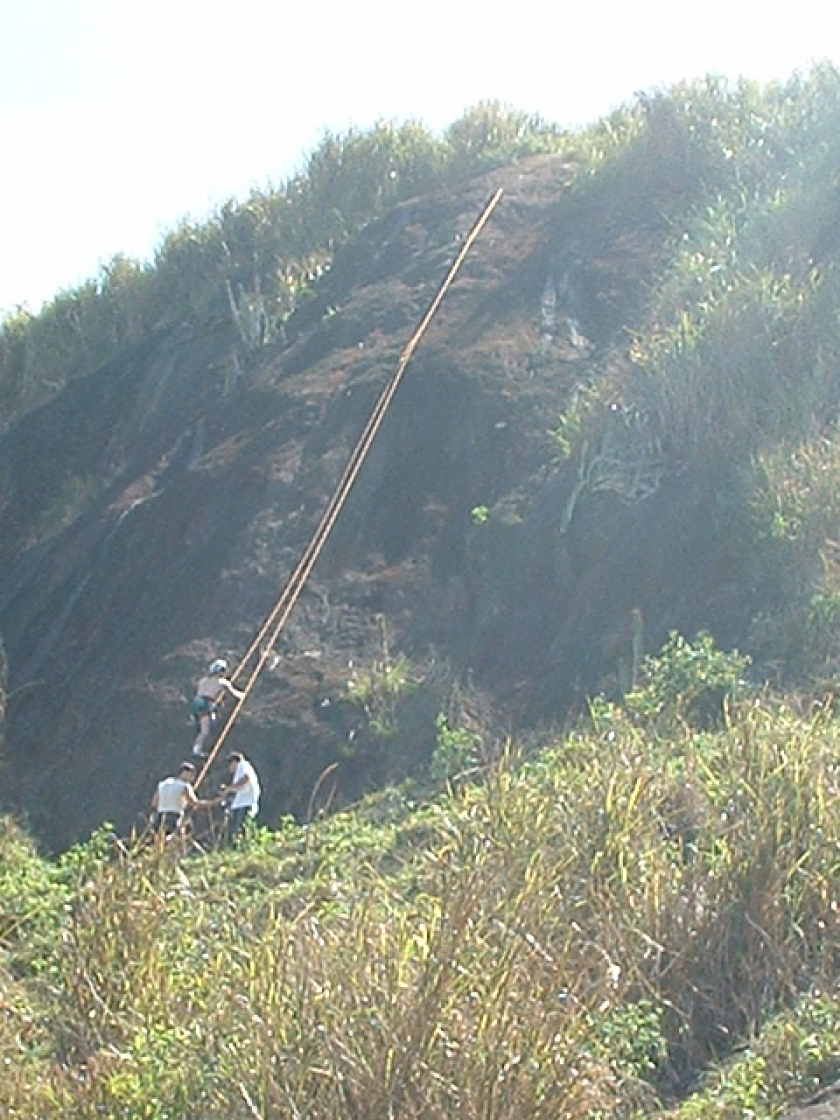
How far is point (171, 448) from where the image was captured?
17062mm

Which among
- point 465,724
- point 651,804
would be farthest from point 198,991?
point 465,724

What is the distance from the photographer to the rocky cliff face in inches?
461

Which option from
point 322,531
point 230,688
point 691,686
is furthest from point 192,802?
point 322,531

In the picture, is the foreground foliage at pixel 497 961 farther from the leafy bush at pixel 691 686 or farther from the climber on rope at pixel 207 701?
the climber on rope at pixel 207 701

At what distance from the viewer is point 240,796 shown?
10672 millimetres

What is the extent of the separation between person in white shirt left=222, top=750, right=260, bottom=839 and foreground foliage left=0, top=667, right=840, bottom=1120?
6.46ft

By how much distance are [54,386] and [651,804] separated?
1669 centimetres

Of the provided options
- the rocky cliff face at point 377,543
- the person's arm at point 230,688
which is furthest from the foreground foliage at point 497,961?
the person's arm at point 230,688

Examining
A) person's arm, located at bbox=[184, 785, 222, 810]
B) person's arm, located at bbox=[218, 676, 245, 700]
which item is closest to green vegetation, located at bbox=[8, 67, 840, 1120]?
person's arm, located at bbox=[184, 785, 222, 810]

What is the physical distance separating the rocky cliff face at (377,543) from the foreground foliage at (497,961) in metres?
3.04

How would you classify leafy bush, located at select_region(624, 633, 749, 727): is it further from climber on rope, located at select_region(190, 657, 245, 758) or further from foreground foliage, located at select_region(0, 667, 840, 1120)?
climber on rope, located at select_region(190, 657, 245, 758)

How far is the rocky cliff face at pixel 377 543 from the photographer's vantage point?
1170cm

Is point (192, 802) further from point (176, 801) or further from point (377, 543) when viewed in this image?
point (377, 543)

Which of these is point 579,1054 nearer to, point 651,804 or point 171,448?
point 651,804
